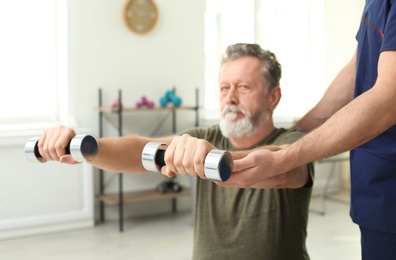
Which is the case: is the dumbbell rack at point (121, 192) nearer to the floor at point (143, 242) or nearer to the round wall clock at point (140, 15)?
the floor at point (143, 242)

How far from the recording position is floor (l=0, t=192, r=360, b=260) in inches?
144

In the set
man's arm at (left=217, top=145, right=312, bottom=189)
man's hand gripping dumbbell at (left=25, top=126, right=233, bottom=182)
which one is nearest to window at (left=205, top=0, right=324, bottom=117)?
man's arm at (left=217, top=145, right=312, bottom=189)

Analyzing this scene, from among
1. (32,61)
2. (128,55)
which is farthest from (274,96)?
(32,61)

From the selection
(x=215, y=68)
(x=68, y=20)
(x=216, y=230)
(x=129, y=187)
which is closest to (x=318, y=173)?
(x=215, y=68)

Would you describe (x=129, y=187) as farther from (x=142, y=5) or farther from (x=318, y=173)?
(x=318, y=173)

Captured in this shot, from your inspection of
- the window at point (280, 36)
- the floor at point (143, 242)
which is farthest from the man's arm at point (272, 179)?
the window at point (280, 36)

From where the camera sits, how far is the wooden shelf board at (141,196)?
14.1 feet

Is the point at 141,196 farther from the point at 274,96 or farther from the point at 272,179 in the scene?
the point at 272,179

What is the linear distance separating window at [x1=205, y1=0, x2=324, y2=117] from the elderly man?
309cm

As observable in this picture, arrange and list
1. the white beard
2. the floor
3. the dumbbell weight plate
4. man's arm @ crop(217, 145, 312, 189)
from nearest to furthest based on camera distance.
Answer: the dumbbell weight plate, man's arm @ crop(217, 145, 312, 189), the white beard, the floor

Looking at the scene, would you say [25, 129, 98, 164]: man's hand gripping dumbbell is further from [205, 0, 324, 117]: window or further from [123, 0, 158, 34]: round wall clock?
[205, 0, 324, 117]: window

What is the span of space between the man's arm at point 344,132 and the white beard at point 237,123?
68 centimetres

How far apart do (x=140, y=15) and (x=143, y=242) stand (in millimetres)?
1872

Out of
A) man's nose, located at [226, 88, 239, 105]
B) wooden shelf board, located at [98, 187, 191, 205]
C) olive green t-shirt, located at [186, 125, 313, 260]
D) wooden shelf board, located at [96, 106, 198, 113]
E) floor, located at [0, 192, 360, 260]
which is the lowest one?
floor, located at [0, 192, 360, 260]
